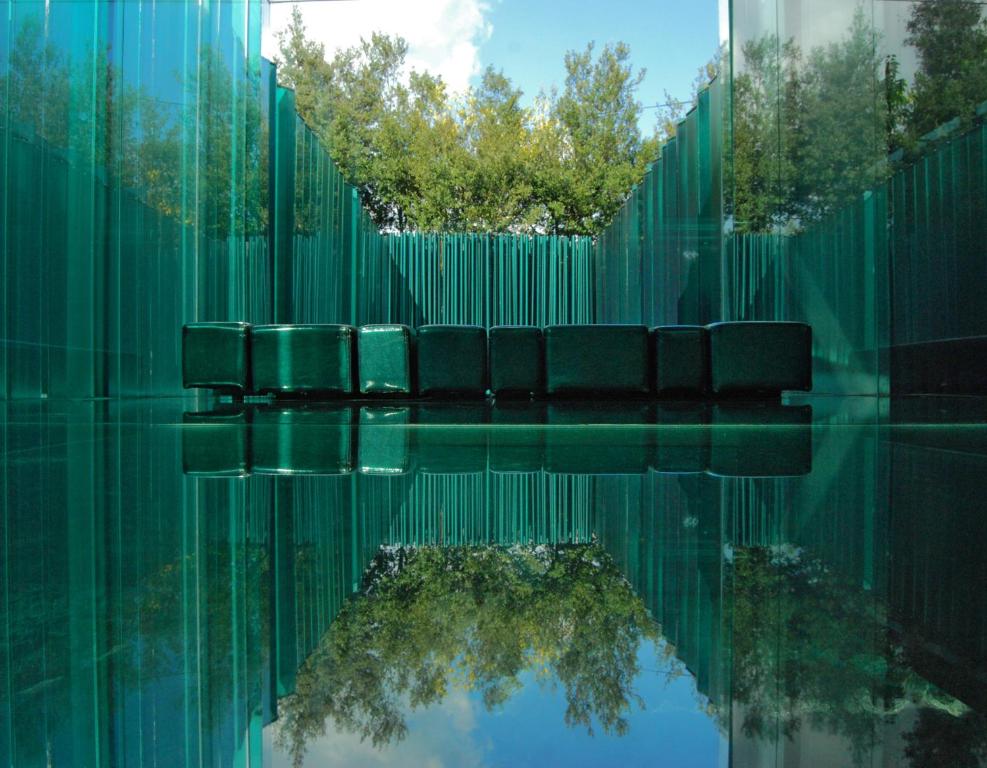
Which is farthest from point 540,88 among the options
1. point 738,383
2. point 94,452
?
point 94,452

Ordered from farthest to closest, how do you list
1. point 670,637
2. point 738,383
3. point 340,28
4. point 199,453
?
point 340,28, point 738,383, point 199,453, point 670,637

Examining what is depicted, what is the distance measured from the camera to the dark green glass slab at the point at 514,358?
5.11m

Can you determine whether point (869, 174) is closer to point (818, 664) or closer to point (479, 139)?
point (818, 664)

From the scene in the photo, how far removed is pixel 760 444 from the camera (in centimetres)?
223

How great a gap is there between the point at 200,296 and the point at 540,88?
1225cm

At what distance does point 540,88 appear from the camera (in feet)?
55.5

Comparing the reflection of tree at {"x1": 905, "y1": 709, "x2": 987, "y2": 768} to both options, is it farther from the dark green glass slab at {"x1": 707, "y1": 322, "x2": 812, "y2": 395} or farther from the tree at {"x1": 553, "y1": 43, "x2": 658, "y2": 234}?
the tree at {"x1": 553, "y1": 43, "x2": 658, "y2": 234}

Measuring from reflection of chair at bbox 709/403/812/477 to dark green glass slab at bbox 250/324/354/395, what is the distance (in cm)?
244

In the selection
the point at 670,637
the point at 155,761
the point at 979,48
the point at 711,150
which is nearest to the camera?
the point at 155,761

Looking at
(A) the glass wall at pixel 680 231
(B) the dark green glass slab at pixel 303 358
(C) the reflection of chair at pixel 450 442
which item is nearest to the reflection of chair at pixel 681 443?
(C) the reflection of chair at pixel 450 442

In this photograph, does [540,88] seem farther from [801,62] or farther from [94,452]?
[94,452]

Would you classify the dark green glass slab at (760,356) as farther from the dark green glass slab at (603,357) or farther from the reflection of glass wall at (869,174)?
the reflection of glass wall at (869,174)

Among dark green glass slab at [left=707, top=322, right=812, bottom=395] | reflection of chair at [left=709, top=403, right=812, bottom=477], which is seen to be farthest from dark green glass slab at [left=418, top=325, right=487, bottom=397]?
reflection of chair at [left=709, top=403, right=812, bottom=477]

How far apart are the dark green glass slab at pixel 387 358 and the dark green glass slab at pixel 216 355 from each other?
761mm
